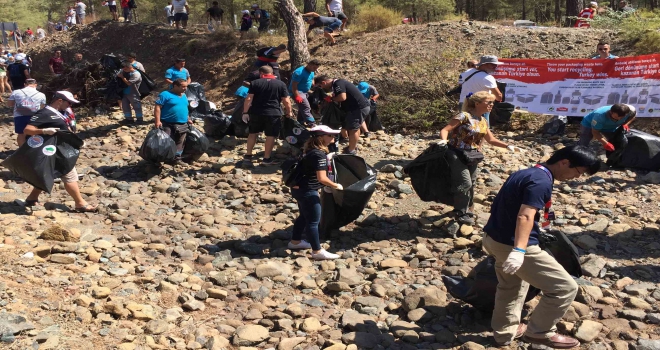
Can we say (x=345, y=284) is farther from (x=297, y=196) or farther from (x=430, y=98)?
(x=430, y=98)

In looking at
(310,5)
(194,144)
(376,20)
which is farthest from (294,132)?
(310,5)

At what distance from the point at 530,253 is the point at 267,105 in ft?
17.4

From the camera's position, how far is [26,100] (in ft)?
25.5

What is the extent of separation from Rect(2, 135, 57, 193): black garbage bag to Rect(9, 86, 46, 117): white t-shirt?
5.22 ft

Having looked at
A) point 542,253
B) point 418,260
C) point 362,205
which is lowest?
point 418,260

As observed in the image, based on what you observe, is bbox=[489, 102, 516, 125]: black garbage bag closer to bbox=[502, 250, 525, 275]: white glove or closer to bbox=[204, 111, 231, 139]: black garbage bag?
bbox=[204, 111, 231, 139]: black garbage bag

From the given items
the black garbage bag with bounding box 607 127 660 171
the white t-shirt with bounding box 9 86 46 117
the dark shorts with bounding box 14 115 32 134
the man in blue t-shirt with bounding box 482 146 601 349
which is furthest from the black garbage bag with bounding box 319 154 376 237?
the dark shorts with bounding box 14 115 32 134

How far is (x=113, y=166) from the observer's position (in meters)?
8.95

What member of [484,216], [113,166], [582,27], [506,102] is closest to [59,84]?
[113,166]

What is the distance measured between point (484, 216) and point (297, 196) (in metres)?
2.26

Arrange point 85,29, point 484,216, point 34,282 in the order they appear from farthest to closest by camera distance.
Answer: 1. point 85,29
2. point 484,216
3. point 34,282

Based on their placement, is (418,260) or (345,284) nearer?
(345,284)

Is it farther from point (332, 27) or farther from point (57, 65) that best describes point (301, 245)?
point (57, 65)

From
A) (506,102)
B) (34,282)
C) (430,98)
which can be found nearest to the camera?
(34,282)
